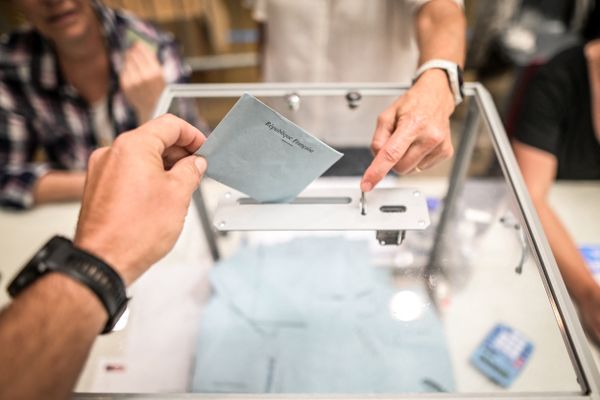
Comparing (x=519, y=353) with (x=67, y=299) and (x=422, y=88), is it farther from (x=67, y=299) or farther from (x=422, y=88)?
(x=67, y=299)

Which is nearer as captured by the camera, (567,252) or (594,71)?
(567,252)

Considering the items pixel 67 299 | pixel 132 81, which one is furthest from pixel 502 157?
pixel 132 81

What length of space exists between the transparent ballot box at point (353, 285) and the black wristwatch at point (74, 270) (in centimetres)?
16

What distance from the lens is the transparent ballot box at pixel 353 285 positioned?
0.66 meters

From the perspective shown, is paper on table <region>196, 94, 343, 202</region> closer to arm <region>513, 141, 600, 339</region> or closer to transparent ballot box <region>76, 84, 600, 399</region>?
transparent ballot box <region>76, 84, 600, 399</region>

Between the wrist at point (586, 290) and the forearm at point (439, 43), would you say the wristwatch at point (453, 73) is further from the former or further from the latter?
the wrist at point (586, 290)

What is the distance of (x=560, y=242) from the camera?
103 centimetres

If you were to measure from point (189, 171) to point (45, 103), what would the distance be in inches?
44.7

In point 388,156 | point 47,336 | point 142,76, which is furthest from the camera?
point 142,76

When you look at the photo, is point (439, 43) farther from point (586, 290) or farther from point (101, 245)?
point (101, 245)

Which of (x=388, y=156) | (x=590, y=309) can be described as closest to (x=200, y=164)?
(x=388, y=156)

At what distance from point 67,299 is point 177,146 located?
0.87ft

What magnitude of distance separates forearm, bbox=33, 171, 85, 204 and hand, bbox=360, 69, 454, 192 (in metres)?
1.00

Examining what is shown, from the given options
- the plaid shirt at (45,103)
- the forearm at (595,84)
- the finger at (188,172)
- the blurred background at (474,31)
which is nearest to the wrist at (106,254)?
the finger at (188,172)
